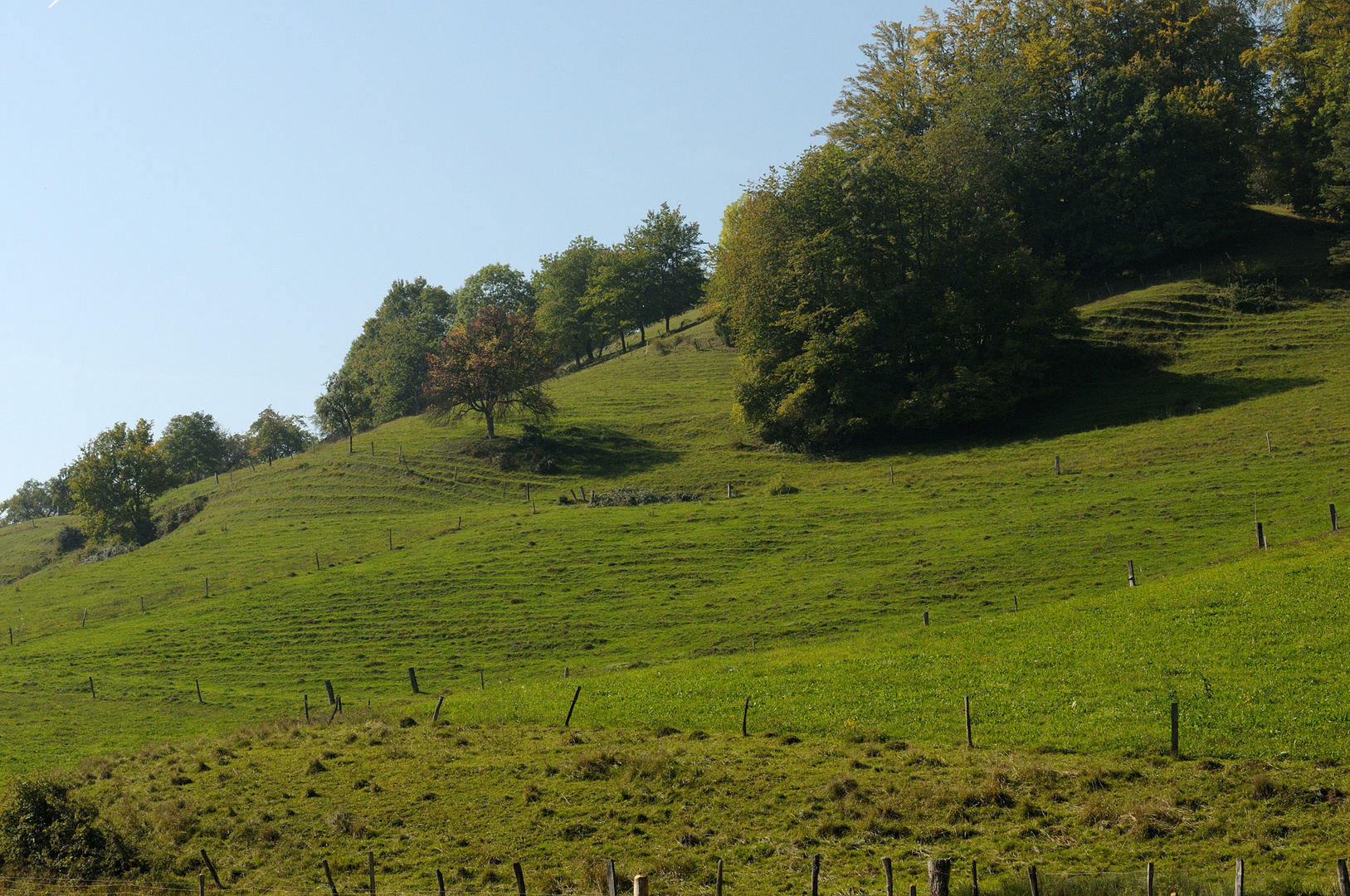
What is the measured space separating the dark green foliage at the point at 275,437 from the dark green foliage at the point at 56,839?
11765 centimetres

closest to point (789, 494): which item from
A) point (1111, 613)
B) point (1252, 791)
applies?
point (1111, 613)

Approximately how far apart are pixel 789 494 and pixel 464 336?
3772cm

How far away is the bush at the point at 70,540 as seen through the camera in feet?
300

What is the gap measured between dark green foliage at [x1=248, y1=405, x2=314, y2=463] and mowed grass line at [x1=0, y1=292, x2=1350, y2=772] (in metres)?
58.6

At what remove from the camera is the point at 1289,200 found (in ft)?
301

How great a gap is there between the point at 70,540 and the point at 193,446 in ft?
115

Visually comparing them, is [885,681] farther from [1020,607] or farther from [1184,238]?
[1184,238]

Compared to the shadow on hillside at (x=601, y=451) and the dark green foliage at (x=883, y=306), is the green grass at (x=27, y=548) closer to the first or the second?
the shadow on hillside at (x=601, y=451)

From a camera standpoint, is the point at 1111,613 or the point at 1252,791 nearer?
the point at 1252,791

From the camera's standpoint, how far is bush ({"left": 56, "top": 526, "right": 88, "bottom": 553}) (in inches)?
3600

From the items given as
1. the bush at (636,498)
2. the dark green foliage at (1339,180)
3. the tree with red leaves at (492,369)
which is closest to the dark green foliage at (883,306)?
the bush at (636,498)

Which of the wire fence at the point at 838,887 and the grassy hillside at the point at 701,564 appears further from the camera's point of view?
the grassy hillside at the point at 701,564

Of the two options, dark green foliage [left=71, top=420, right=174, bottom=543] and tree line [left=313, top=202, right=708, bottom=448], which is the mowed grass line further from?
tree line [left=313, top=202, right=708, bottom=448]

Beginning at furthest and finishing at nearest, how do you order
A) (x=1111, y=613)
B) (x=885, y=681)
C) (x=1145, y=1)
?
(x=1145, y=1) < (x=1111, y=613) < (x=885, y=681)
